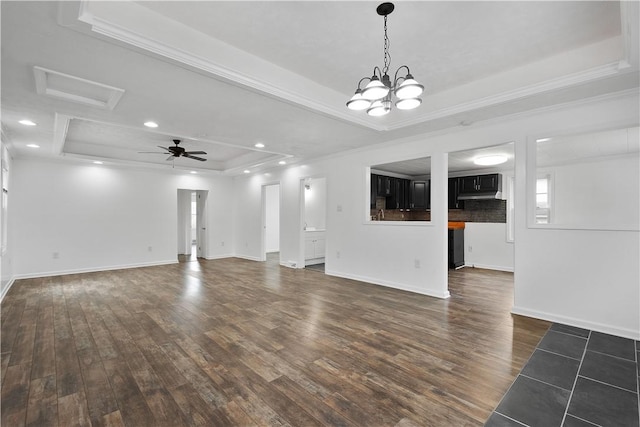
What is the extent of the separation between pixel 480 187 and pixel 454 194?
663 millimetres

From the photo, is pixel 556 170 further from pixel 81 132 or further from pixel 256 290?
pixel 81 132

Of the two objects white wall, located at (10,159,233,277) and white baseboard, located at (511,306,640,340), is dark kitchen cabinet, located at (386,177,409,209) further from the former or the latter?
white wall, located at (10,159,233,277)

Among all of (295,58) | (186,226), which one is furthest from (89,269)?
(295,58)

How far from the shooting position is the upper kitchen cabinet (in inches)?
271

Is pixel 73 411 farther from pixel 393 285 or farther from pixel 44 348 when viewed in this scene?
pixel 393 285

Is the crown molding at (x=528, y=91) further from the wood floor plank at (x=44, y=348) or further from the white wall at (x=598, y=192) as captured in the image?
the wood floor plank at (x=44, y=348)

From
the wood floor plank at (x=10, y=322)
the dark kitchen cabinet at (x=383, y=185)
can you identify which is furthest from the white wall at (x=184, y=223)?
the dark kitchen cabinet at (x=383, y=185)

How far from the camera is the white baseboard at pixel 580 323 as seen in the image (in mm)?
2953

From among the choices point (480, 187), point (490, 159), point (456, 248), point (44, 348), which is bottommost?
point (44, 348)

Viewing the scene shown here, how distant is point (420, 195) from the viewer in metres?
8.21

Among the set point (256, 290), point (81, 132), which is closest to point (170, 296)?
point (256, 290)

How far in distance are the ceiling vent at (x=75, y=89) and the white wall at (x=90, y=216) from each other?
427 centimetres

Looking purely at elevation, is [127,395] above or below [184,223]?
below

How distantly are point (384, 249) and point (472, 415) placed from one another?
11.3 ft
